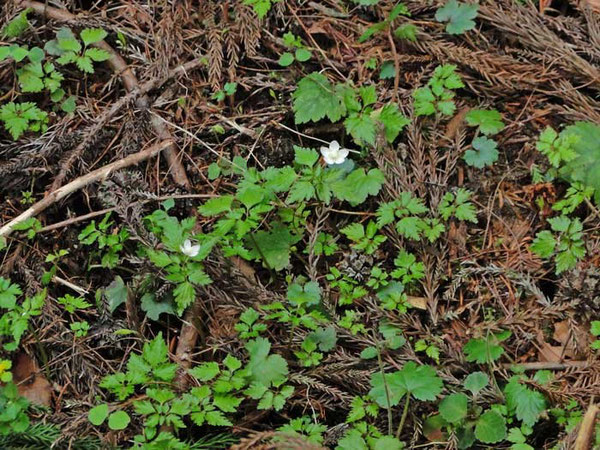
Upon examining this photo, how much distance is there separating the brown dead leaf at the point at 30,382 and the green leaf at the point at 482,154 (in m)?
1.99

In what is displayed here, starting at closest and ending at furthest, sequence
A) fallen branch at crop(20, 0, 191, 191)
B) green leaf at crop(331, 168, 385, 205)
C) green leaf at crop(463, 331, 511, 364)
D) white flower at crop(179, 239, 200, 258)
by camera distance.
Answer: green leaf at crop(463, 331, 511, 364), white flower at crop(179, 239, 200, 258), green leaf at crop(331, 168, 385, 205), fallen branch at crop(20, 0, 191, 191)

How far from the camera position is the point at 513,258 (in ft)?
9.94

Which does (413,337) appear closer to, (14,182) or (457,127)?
(457,127)

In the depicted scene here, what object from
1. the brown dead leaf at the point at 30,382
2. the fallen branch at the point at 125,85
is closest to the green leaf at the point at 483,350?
the fallen branch at the point at 125,85

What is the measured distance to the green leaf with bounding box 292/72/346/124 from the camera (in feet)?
10.4

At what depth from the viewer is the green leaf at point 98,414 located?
2.73 metres

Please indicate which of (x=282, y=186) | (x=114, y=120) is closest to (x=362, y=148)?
(x=282, y=186)

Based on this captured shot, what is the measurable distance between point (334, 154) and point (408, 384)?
102 cm

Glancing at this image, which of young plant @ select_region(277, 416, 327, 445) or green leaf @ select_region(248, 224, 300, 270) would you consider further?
green leaf @ select_region(248, 224, 300, 270)

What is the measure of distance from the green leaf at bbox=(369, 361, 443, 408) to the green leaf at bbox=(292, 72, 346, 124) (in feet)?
3.66

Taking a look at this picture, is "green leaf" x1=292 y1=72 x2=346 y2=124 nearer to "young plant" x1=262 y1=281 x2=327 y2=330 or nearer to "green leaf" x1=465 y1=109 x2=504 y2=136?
"green leaf" x1=465 y1=109 x2=504 y2=136

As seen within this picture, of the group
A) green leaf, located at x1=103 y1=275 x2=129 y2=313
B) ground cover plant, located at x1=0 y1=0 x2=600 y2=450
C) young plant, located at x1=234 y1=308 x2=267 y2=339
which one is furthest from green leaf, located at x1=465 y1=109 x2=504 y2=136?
green leaf, located at x1=103 y1=275 x2=129 y2=313

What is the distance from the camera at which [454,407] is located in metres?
2.70

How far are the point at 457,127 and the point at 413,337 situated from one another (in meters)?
0.97
